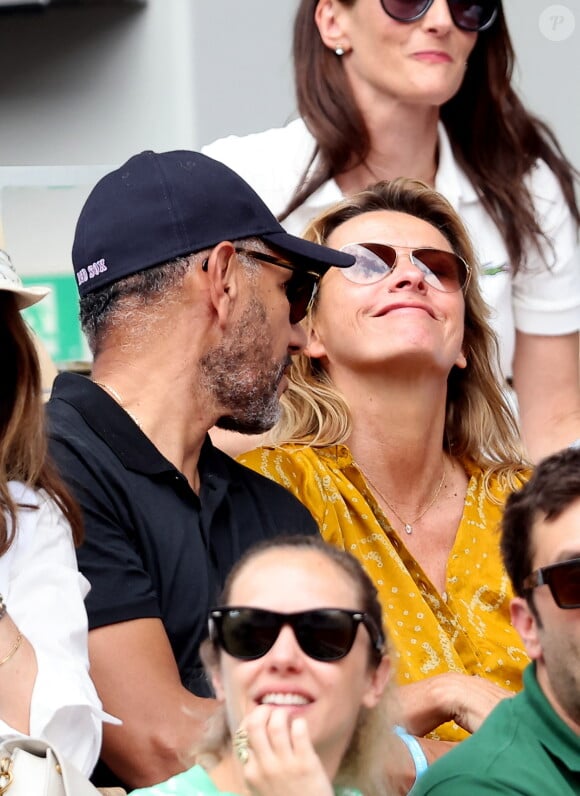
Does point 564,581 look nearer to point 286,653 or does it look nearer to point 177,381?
point 286,653

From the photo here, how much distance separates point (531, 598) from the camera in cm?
222

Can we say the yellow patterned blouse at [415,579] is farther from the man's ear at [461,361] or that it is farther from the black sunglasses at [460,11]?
the black sunglasses at [460,11]

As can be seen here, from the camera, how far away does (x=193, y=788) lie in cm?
209

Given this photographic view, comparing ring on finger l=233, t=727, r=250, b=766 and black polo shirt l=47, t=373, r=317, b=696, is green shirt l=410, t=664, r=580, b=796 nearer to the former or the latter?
ring on finger l=233, t=727, r=250, b=766

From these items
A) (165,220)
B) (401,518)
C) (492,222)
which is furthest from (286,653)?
(492,222)

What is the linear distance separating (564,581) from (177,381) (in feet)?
3.27

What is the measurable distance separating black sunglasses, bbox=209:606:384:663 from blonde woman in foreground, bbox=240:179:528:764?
101 cm

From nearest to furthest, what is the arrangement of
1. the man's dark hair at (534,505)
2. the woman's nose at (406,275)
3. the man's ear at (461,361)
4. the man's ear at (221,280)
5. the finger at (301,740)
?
the finger at (301,740), the man's dark hair at (534,505), the man's ear at (221,280), the woman's nose at (406,275), the man's ear at (461,361)

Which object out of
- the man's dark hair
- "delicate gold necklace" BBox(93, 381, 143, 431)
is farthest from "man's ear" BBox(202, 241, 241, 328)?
the man's dark hair

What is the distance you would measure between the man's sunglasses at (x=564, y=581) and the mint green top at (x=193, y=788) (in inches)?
14.6

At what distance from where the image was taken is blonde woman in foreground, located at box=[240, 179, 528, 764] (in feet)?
10.5

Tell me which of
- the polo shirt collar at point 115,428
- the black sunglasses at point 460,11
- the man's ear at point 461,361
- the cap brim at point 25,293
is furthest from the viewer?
the black sunglasses at point 460,11

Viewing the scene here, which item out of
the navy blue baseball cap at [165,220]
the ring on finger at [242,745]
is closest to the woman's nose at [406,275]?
the navy blue baseball cap at [165,220]

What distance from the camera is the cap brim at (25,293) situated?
7.96 ft
